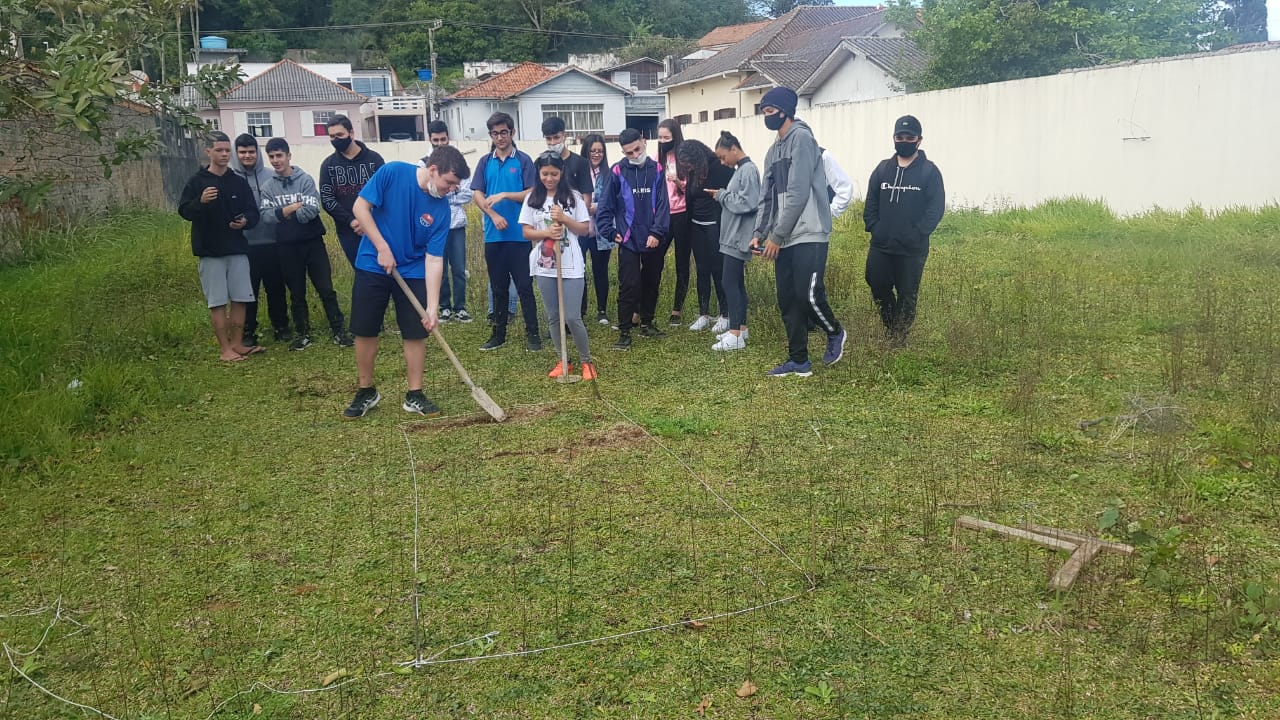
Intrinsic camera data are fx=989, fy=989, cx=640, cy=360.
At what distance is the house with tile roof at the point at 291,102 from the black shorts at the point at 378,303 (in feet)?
167

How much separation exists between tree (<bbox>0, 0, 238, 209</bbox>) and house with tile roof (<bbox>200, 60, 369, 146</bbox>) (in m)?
50.0

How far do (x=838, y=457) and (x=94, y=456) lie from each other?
13.7 ft

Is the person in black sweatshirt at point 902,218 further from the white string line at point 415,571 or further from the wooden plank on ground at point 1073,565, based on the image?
the white string line at point 415,571

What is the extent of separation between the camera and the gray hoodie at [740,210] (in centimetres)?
749

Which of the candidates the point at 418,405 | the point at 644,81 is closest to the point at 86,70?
the point at 418,405

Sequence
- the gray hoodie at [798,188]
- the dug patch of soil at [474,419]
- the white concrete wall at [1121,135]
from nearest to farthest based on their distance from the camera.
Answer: the dug patch of soil at [474,419], the gray hoodie at [798,188], the white concrete wall at [1121,135]

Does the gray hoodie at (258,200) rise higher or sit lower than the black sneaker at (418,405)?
higher

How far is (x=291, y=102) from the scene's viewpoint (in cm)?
5412

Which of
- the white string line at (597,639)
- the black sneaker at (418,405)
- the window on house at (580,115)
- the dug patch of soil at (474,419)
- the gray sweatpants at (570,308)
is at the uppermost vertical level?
the window on house at (580,115)

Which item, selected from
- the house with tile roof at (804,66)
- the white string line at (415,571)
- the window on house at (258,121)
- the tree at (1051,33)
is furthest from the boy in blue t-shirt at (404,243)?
the window on house at (258,121)

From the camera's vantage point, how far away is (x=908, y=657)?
10.6 ft

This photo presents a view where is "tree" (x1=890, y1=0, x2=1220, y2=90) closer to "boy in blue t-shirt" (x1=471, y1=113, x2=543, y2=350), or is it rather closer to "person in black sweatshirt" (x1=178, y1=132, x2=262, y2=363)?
"boy in blue t-shirt" (x1=471, y1=113, x2=543, y2=350)

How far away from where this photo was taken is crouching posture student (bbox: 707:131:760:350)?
24.6 feet

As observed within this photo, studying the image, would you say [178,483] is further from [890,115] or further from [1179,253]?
[890,115]
